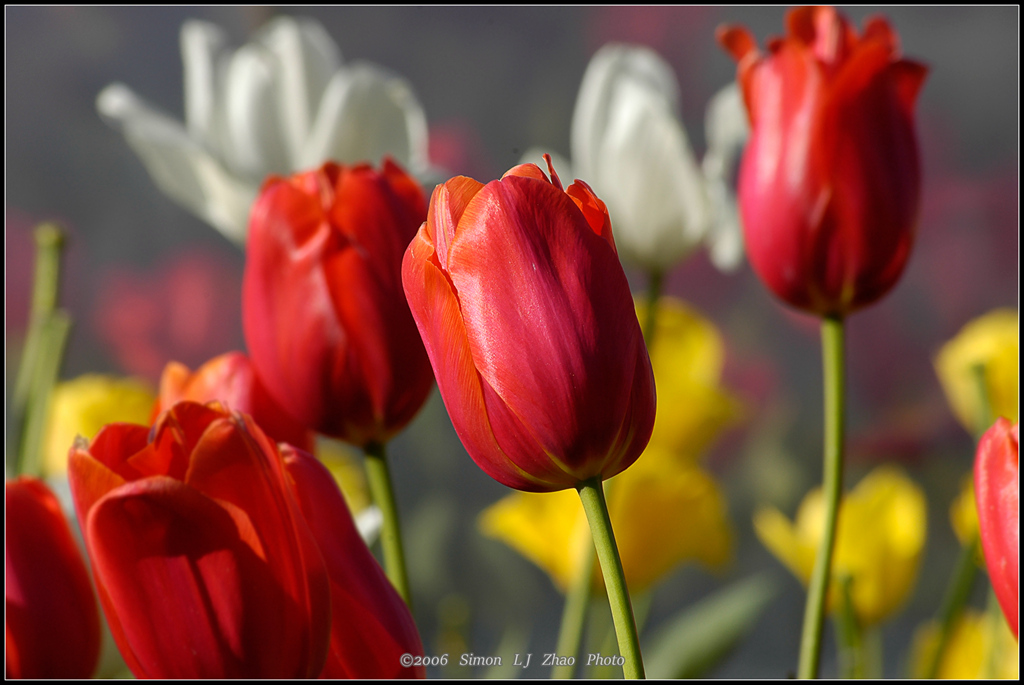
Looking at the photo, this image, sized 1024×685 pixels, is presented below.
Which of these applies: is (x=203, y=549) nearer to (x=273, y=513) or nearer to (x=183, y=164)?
(x=273, y=513)

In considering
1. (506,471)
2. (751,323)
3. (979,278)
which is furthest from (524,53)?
(506,471)

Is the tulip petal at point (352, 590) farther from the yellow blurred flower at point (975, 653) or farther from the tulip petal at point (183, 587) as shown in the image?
the yellow blurred flower at point (975, 653)

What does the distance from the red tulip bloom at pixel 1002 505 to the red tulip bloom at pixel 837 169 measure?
0.20 ft

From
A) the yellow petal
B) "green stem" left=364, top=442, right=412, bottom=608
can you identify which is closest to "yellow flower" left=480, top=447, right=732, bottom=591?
the yellow petal

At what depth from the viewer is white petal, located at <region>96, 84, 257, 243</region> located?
0.75ft

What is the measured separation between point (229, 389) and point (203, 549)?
61mm

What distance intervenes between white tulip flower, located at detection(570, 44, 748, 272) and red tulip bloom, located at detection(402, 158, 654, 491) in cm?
16

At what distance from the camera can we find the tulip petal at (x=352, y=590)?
129 millimetres

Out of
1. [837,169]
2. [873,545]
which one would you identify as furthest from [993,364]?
[837,169]

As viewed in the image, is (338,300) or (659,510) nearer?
(338,300)

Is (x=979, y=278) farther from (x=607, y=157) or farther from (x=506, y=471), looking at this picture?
(x=506, y=471)

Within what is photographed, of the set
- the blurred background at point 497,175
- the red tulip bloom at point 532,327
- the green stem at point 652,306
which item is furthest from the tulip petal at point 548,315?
the blurred background at point 497,175

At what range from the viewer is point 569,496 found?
0.95ft

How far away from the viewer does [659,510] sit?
28cm
